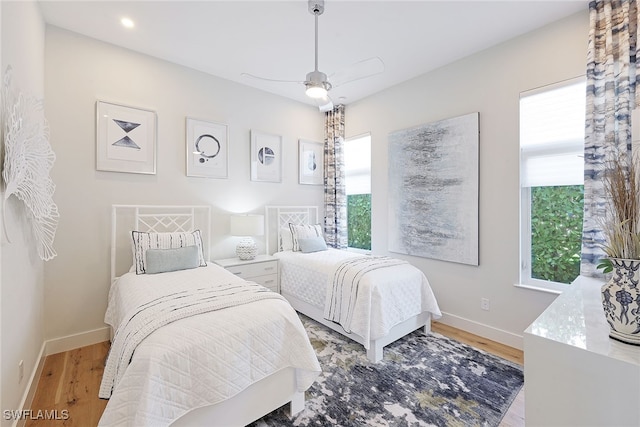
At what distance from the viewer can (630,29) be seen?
6.88 ft

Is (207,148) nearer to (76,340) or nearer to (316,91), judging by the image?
(316,91)

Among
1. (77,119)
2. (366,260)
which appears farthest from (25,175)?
(366,260)

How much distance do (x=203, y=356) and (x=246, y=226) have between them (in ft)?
6.99

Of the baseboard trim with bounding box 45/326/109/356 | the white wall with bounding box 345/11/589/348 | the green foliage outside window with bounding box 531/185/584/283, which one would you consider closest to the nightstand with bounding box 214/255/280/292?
the baseboard trim with bounding box 45/326/109/356

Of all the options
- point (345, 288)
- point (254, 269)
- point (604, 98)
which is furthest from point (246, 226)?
point (604, 98)

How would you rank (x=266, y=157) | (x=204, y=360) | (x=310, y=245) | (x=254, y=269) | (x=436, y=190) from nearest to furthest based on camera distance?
1. (x=204, y=360)
2. (x=436, y=190)
3. (x=254, y=269)
4. (x=310, y=245)
5. (x=266, y=157)

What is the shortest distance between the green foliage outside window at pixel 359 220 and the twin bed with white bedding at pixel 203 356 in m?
2.62

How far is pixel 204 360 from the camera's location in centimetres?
140

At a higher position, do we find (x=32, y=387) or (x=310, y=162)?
(x=310, y=162)

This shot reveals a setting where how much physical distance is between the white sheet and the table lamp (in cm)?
43

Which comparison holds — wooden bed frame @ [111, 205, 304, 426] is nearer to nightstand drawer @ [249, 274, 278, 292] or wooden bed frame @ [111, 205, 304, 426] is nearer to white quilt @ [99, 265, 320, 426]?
white quilt @ [99, 265, 320, 426]

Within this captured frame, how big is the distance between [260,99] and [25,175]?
9.40 feet

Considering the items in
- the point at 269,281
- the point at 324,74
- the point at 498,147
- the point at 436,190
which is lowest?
the point at 269,281

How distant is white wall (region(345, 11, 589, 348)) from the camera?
2.48 m
